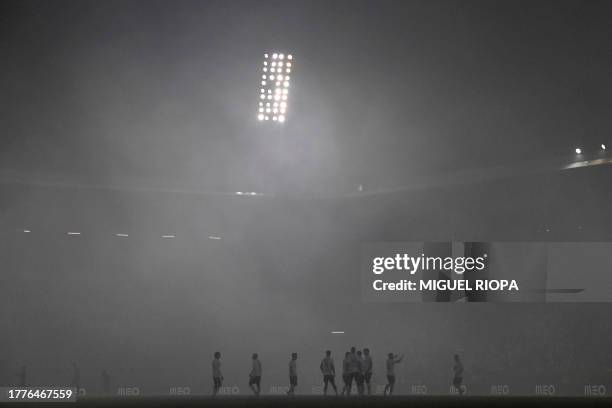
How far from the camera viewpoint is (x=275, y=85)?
46.5 ft

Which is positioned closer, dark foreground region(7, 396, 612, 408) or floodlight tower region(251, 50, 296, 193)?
dark foreground region(7, 396, 612, 408)

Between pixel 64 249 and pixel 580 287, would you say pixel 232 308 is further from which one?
pixel 580 287

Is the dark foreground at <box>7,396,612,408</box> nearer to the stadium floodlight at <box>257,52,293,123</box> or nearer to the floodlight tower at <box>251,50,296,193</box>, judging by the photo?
the floodlight tower at <box>251,50,296,193</box>

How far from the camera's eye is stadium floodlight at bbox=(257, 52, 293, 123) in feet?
45.6

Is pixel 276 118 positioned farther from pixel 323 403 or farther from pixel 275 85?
pixel 323 403

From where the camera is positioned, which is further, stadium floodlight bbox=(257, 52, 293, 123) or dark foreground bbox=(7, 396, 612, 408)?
stadium floodlight bbox=(257, 52, 293, 123)

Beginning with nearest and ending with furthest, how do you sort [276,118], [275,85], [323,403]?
1. [323,403]
2. [275,85]
3. [276,118]

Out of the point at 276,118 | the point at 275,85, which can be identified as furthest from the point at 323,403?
Answer: the point at 275,85

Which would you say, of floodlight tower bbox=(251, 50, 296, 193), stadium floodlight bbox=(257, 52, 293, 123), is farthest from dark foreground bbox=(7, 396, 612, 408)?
stadium floodlight bbox=(257, 52, 293, 123)

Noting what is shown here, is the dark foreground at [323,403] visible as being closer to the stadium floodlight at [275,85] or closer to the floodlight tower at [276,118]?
the floodlight tower at [276,118]

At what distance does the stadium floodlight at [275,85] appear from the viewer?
13.9 metres

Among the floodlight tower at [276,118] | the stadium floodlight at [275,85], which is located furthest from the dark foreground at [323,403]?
the stadium floodlight at [275,85]

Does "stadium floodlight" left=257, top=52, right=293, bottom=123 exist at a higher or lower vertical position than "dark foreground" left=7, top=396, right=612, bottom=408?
higher

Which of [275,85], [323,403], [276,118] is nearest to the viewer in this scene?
[323,403]
